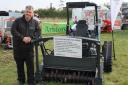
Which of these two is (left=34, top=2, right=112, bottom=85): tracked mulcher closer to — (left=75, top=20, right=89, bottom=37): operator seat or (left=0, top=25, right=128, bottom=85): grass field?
(left=0, top=25, right=128, bottom=85): grass field

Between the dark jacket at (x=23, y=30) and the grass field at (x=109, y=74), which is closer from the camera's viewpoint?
the dark jacket at (x=23, y=30)

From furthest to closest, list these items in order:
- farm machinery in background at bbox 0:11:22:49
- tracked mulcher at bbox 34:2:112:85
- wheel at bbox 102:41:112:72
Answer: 1. farm machinery in background at bbox 0:11:22:49
2. wheel at bbox 102:41:112:72
3. tracked mulcher at bbox 34:2:112:85

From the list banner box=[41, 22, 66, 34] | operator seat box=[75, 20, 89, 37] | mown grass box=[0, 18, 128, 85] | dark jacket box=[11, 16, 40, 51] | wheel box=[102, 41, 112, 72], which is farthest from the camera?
banner box=[41, 22, 66, 34]

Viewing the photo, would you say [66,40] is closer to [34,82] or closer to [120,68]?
[34,82]

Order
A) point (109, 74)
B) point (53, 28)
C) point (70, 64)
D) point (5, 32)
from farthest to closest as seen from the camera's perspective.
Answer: point (53, 28)
point (5, 32)
point (109, 74)
point (70, 64)

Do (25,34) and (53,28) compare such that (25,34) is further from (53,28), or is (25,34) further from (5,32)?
(53,28)

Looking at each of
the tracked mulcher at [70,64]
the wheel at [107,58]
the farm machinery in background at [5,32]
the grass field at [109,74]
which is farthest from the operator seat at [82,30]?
the farm machinery in background at [5,32]

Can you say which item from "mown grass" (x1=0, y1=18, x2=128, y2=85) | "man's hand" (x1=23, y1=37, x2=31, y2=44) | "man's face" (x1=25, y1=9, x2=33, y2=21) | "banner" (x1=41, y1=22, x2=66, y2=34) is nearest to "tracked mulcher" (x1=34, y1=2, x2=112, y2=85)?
"man's hand" (x1=23, y1=37, x2=31, y2=44)

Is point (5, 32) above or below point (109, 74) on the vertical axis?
above

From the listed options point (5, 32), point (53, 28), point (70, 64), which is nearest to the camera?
point (70, 64)

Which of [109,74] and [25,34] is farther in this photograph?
[109,74]

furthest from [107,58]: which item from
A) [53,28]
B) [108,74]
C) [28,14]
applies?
[53,28]

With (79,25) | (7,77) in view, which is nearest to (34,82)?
(7,77)

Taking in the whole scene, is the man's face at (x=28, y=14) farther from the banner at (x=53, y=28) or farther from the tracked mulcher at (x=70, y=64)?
the banner at (x=53, y=28)
